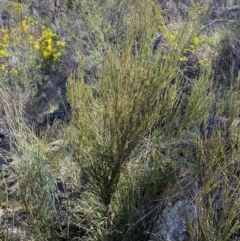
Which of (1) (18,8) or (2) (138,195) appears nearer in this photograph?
(2) (138,195)

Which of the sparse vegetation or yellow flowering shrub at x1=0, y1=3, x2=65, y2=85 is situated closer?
the sparse vegetation

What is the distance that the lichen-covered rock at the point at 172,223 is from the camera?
7.29 ft

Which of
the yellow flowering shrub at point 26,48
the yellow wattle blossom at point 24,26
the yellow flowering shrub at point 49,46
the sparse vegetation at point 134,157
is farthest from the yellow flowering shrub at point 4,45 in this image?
the sparse vegetation at point 134,157

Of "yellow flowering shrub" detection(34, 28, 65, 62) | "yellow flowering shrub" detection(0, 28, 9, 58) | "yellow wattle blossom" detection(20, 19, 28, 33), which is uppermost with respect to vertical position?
"yellow wattle blossom" detection(20, 19, 28, 33)

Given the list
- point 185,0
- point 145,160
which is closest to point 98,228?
point 145,160

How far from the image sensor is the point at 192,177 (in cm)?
222

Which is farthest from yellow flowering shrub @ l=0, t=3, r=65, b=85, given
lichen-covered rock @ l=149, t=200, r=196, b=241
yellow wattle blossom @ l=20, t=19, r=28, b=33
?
lichen-covered rock @ l=149, t=200, r=196, b=241

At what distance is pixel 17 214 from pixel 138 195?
0.80m

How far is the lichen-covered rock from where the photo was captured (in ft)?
7.29

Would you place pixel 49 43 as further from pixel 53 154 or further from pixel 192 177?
pixel 192 177

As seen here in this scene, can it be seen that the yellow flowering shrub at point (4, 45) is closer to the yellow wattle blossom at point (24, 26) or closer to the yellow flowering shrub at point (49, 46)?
the yellow wattle blossom at point (24, 26)

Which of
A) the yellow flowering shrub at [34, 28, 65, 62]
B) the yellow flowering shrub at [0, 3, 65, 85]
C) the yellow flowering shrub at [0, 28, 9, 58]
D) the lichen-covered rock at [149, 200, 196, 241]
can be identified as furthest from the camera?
the yellow flowering shrub at [34, 28, 65, 62]

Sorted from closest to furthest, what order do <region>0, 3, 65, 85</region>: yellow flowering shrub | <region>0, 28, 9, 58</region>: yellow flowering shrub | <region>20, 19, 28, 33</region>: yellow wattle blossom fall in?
<region>0, 3, 65, 85</region>: yellow flowering shrub, <region>0, 28, 9, 58</region>: yellow flowering shrub, <region>20, 19, 28, 33</region>: yellow wattle blossom

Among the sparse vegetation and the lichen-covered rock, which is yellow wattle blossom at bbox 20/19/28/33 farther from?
the lichen-covered rock
